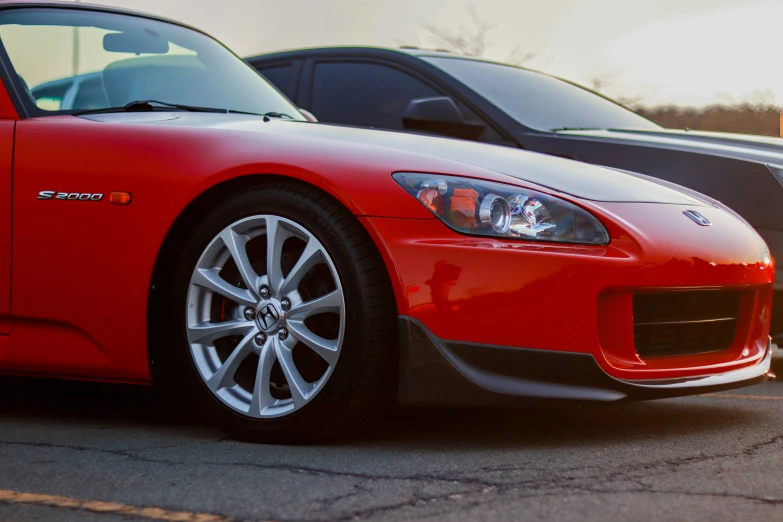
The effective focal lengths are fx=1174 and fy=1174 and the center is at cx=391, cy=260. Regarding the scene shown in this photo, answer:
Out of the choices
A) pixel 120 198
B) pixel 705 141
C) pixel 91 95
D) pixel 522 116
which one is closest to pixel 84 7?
pixel 91 95

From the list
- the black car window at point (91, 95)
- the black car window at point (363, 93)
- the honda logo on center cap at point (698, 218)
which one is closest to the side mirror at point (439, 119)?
the black car window at point (363, 93)

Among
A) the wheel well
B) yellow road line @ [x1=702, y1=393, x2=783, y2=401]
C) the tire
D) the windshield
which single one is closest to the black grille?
the tire

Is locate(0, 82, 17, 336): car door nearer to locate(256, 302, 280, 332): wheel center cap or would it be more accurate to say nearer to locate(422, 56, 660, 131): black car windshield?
locate(256, 302, 280, 332): wheel center cap

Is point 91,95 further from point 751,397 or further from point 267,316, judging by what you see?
point 751,397

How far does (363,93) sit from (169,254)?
9.16 feet

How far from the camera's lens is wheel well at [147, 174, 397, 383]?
3.82 metres

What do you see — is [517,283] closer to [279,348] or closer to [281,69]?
[279,348]

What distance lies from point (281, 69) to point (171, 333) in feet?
11.1

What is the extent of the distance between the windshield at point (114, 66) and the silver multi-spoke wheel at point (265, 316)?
1.07 metres

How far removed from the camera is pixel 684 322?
12.3 ft

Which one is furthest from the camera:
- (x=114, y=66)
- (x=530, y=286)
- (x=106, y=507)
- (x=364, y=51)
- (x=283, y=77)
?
(x=283, y=77)

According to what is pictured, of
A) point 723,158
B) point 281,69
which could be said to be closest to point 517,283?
point 723,158

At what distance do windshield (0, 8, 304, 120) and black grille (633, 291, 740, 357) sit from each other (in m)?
2.04

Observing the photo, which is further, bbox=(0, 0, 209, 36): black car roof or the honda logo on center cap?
bbox=(0, 0, 209, 36): black car roof
